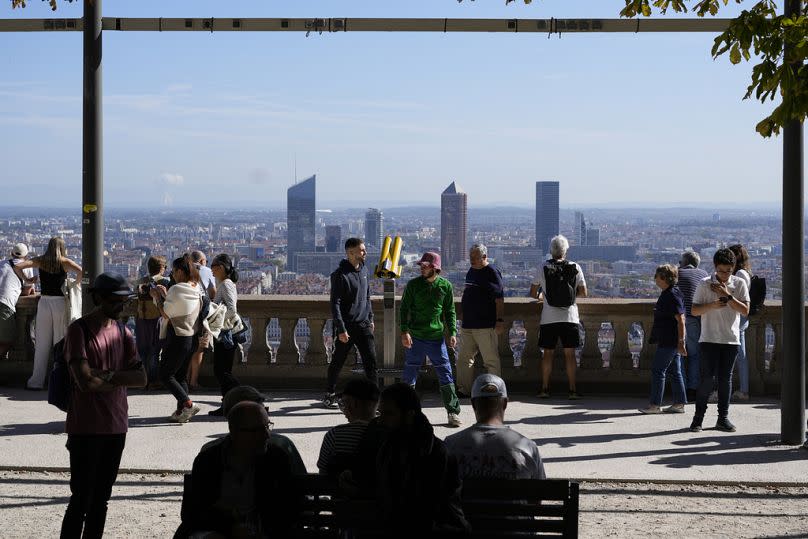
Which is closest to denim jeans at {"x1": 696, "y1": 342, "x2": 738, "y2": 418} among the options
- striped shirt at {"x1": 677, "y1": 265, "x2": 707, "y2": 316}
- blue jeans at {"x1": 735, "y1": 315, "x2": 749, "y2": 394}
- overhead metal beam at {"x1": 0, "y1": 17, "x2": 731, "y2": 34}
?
striped shirt at {"x1": 677, "y1": 265, "x2": 707, "y2": 316}

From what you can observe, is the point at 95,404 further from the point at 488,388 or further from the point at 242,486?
the point at 488,388

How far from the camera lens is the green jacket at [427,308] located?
41.3 ft

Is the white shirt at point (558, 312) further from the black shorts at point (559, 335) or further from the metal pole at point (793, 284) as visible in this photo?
the metal pole at point (793, 284)

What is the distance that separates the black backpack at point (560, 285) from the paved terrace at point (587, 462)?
1116mm

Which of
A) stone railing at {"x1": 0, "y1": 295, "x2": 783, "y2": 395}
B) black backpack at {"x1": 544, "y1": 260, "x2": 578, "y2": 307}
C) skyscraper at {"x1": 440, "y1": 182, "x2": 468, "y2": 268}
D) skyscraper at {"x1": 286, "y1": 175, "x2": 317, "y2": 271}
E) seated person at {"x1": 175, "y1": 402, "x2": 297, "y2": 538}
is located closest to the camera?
seated person at {"x1": 175, "y1": 402, "x2": 297, "y2": 538}

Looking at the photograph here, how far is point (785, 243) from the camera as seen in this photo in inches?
448

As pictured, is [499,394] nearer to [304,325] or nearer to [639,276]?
[304,325]

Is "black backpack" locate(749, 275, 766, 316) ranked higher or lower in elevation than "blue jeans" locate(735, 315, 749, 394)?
higher

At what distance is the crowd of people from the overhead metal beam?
2.21m

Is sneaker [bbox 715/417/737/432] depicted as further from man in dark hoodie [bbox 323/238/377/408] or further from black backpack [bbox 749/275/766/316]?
man in dark hoodie [bbox 323/238/377/408]

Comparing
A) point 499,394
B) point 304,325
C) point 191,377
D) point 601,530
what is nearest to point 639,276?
point 304,325

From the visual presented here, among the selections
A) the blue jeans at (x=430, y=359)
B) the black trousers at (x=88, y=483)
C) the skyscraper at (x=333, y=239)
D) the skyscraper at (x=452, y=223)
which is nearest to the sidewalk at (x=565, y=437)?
the blue jeans at (x=430, y=359)

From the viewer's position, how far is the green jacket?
12.6 metres

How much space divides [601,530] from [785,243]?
4.01 meters
